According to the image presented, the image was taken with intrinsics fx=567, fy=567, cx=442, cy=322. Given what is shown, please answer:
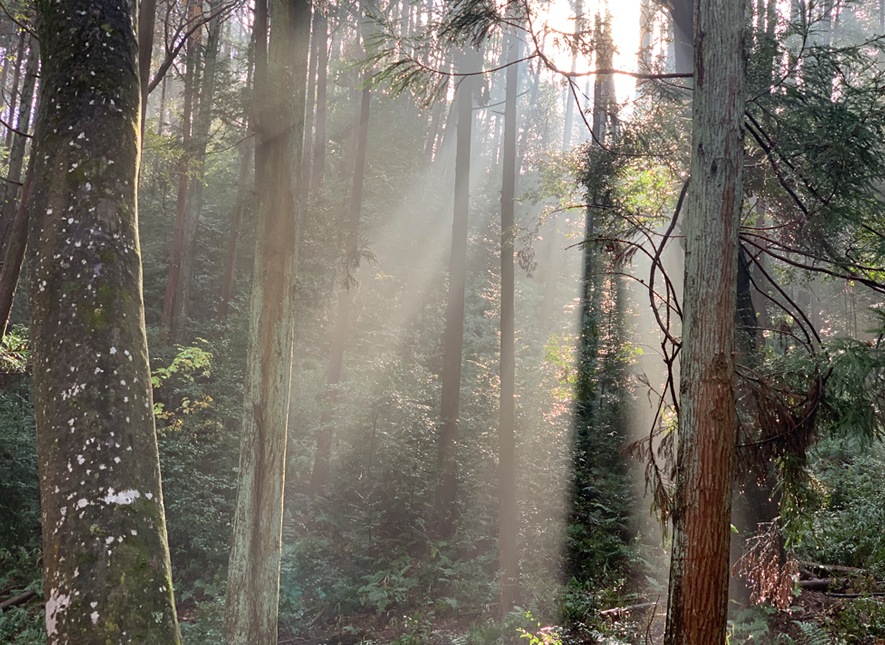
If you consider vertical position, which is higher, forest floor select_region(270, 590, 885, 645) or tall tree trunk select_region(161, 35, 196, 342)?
tall tree trunk select_region(161, 35, 196, 342)

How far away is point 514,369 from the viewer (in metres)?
15.0

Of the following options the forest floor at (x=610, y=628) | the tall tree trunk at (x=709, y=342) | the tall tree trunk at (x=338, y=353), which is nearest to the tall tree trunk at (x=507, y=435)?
the forest floor at (x=610, y=628)

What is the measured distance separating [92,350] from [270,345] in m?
3.93

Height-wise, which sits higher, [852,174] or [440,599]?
[852,174]

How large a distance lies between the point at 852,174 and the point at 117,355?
665 centimetres

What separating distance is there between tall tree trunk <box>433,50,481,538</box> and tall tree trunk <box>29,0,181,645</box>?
12.2 meters

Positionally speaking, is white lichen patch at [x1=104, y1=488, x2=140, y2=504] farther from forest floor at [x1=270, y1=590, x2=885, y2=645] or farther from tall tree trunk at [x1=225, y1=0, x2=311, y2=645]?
forest floor at [x1=270, y1=590, x2=885, y2=645]

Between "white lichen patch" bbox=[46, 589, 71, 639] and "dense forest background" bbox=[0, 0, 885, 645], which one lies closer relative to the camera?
"white lichen patch" bbox=[46, 589, 71, 639]

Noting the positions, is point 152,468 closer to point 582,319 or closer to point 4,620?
point 4,620

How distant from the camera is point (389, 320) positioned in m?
20.8

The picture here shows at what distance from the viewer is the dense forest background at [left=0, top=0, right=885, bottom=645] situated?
5.73 metres

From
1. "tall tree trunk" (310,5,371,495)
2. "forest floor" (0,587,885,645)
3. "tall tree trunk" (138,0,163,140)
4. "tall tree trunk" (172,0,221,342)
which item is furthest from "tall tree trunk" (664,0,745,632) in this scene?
"tall tree trunk" (172,0,221,342)

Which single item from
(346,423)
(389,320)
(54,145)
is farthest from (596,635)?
(389,320)

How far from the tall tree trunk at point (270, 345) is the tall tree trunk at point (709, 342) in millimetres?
3884
